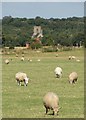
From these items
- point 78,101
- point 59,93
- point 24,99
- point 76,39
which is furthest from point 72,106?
point 76,39

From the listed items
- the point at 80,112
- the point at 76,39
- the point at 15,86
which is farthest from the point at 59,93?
the point at 76,39

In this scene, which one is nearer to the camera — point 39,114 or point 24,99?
point 39,114

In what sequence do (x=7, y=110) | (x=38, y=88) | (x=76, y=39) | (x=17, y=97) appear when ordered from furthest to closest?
(x=76, y=39) < (x=38, y=88) < (x=17, y=97) < (x=7, y=110)

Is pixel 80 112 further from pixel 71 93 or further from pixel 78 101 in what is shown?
pixel 71 93

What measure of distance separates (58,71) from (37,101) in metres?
17.5

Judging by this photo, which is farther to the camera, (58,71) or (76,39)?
(76,39)

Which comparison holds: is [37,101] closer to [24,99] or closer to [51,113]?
[24,99]

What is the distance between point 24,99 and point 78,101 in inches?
106

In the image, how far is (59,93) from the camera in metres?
25.4

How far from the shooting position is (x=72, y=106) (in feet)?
66.4

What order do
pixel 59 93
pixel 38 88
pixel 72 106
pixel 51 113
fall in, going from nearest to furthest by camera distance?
pixel 51 113 → pixel 72 106 → pixel 59 93 → pixel 38 88

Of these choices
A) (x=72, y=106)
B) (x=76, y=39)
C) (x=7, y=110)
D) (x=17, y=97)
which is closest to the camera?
(x=7, y=110)

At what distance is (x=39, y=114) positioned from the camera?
57.7 feet

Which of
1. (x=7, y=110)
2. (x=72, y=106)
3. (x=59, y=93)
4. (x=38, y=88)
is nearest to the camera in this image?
(x=7, y=110)
